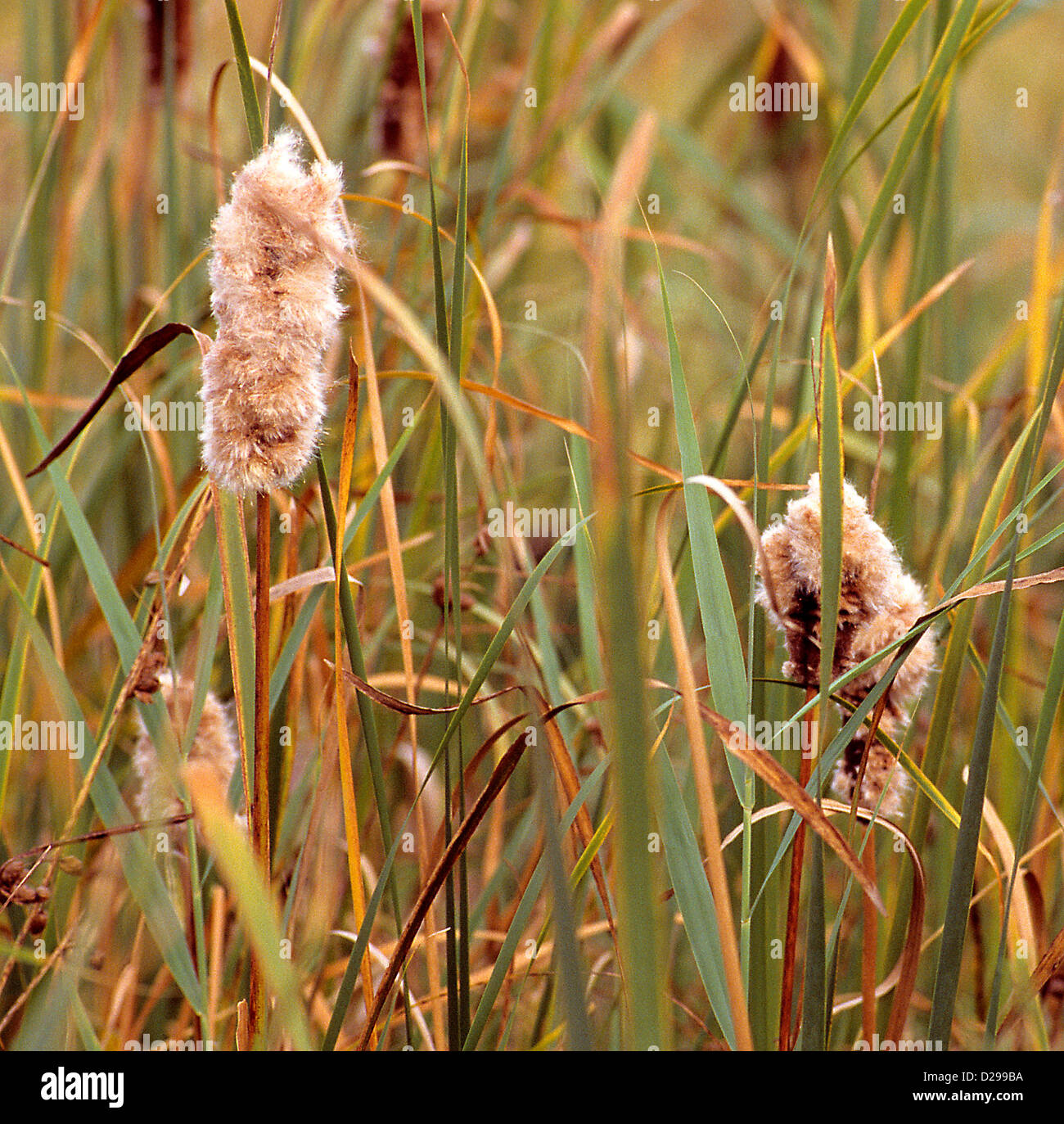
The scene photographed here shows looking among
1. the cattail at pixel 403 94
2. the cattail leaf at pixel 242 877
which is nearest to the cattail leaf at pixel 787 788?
the cattail leaf at pixel 242 877

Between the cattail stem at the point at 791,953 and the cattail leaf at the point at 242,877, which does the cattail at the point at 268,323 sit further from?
the cattail stem at the point at 791,953

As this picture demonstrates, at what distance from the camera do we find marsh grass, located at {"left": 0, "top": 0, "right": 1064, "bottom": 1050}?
0.49 metres

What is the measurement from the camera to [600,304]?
0.30 metres

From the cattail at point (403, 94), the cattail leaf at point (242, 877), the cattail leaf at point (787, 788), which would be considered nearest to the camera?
the cattail leaf at point (242, 877)

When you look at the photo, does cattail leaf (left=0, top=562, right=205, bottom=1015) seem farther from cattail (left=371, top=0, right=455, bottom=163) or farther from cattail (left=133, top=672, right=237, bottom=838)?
cattail (left=371, top=0, right=455, bottom=163)

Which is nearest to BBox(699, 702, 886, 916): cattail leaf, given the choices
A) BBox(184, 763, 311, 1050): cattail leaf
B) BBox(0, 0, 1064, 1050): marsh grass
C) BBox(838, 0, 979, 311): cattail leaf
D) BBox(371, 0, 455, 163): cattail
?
BBox(0, 0, 1064, 1050): marsh grass

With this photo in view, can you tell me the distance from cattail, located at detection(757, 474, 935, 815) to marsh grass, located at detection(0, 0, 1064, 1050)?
0.02 meters

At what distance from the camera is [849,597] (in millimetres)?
553

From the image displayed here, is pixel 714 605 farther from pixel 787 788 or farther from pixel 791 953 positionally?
pixel 791 953

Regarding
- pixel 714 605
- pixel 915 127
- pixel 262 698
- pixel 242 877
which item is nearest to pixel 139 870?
pixel 262 698

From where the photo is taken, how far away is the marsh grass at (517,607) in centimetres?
49

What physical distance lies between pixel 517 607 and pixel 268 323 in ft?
0.66

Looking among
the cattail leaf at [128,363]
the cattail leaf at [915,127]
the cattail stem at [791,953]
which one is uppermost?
the cattail leaf at [915,127]

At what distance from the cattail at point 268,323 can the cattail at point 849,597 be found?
0.90ft
